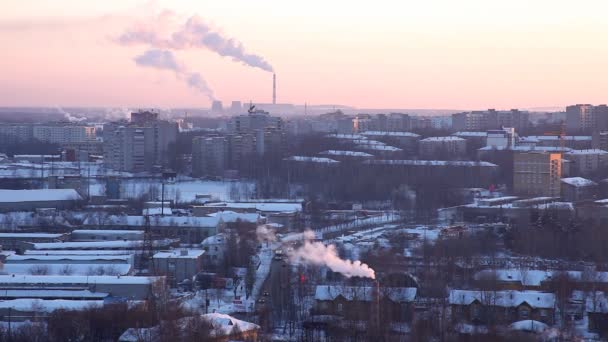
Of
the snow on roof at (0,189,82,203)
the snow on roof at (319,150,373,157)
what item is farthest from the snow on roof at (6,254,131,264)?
the snow on roof at (319,150,373,157)

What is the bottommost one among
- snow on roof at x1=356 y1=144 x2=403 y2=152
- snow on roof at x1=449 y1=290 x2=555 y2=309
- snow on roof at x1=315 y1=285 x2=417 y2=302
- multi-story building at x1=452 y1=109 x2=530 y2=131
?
snow on roof at x1=449 y1=290 x2=555 y2=309

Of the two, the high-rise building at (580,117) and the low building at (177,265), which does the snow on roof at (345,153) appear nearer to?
the high-rise building at (580,117)

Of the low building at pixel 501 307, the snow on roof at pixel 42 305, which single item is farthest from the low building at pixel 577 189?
the snow on roof at pixel 42 305

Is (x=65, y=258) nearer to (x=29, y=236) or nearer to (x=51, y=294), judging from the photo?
(x=51, y=294)

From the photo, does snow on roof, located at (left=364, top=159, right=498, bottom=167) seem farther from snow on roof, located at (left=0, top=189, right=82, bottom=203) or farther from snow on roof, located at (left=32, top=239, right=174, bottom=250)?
snow on roof, located at (left=32, top=239, right=174, bottom=250)

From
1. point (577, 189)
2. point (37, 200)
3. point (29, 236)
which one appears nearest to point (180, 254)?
point (29, 236)

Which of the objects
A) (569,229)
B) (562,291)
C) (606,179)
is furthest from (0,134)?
(562,291)
